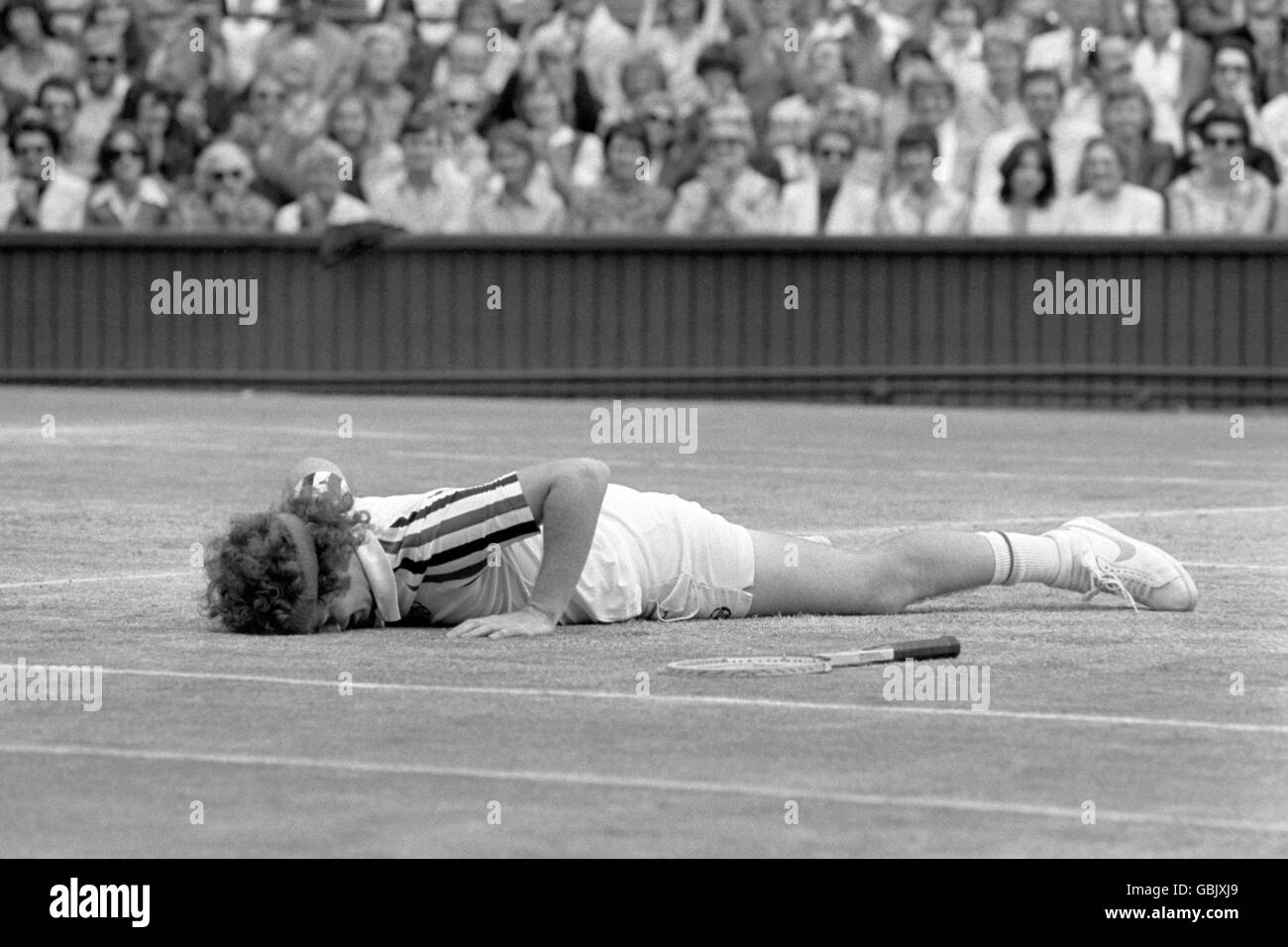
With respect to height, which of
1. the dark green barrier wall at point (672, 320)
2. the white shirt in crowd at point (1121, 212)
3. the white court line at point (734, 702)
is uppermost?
the white shirt in crowd at point (1121, 212)

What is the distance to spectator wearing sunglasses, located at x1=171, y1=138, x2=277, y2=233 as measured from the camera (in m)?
22.6

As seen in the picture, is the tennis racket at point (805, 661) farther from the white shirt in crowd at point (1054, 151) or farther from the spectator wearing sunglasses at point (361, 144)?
the spectator wearing sunglasses at point (361, 144)

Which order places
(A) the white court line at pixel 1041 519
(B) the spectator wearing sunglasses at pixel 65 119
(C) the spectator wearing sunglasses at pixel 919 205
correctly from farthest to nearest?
(B) the spectator wearing sunglasses at pixel 65 119 → (C) the spectator wearing sunglasses at pixel 919 205 → (A) the white court line at pixel 1041 519

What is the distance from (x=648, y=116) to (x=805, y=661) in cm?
1394

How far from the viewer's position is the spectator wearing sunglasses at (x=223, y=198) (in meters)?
22.6

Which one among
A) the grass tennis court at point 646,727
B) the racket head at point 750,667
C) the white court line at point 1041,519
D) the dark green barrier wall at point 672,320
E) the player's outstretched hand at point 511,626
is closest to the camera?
the grass tennis court at point 646,727

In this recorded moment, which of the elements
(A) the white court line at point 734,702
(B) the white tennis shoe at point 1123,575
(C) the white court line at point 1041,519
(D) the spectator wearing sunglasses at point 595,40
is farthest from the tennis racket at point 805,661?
(D) the spectator wearing sunglasses at point 595,40

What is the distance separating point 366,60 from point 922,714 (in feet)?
53.7

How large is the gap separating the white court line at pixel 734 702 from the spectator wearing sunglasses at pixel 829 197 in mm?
13816

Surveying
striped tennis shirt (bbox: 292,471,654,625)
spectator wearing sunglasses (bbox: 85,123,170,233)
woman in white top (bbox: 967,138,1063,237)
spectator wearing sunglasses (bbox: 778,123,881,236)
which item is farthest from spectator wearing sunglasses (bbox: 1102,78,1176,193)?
striped tennis shirt (bbox: 292,471,654,625)

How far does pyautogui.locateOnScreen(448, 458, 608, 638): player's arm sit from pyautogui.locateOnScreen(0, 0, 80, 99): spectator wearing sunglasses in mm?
16646

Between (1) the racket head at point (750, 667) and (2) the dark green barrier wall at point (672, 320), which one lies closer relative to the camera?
(1) the racket head at point (750, 667)

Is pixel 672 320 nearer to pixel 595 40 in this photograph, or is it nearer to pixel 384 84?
pixel 595 40

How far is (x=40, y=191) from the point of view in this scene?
22906mm
